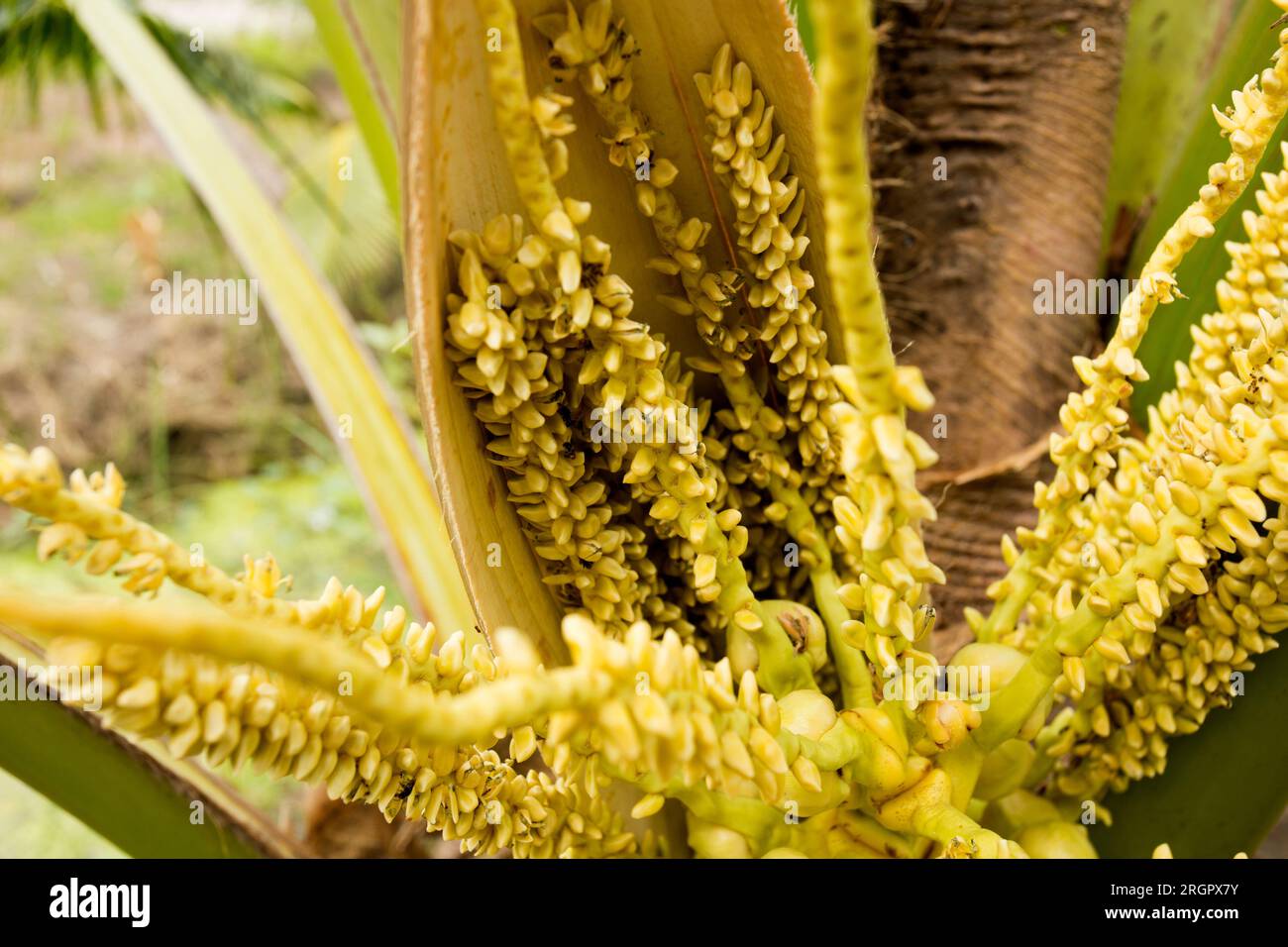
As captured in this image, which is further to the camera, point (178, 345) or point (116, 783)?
point (178, 345)

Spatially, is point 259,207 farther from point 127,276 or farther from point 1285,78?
point 127,276

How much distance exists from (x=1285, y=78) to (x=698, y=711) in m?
0.39

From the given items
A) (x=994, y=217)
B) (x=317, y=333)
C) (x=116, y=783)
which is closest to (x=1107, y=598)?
(x=994, y=217)

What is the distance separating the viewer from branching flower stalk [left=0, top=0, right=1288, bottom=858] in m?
0.38

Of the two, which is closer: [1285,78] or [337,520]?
[1285,78]

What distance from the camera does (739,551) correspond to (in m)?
0.53

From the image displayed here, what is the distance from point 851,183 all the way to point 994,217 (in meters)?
0.54

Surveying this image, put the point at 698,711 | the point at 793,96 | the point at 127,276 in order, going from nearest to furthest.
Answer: the point at 698,711 → the point at 793,96 → the point at 127,276

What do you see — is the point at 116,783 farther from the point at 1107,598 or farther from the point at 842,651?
the point at 1107,598

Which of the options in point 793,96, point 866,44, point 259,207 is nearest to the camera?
point 866,44

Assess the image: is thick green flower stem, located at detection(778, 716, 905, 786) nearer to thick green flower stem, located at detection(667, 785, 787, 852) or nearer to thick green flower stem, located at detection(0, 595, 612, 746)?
thick green flower stem, located at detection(667, 785, 787, 852)

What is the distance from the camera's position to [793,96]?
50 centimetres

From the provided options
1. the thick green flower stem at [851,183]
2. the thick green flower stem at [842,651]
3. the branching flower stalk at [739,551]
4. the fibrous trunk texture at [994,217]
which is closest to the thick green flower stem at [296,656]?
the branching flower stalk at [739,551]
